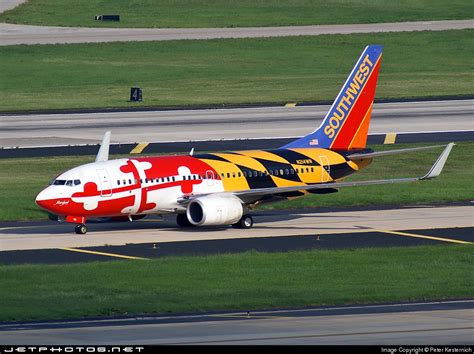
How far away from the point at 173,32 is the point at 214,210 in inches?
3783

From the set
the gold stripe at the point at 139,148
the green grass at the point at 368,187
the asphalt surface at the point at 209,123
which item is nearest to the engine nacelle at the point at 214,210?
the green grass at the point at 368,187

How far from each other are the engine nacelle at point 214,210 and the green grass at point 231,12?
329 feet

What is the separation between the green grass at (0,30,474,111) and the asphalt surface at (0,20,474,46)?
349cm

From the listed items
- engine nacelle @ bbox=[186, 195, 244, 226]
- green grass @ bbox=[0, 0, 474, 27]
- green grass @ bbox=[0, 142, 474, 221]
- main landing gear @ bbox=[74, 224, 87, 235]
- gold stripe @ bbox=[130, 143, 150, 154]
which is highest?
green grass @ bbox=[0, 0, 474, 27]

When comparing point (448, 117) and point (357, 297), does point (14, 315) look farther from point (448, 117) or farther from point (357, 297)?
point (448, 117)

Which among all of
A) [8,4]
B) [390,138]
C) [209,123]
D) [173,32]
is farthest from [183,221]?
[8,4]

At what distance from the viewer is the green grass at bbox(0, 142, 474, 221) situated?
2719 inches

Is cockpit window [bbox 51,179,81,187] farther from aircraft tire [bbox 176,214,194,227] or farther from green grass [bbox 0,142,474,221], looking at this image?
green grass [bbox 0,142,474,221]

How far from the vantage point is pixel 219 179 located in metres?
62.1

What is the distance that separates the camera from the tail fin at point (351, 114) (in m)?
66.9

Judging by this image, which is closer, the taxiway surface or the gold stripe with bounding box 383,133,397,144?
the taxiway surface

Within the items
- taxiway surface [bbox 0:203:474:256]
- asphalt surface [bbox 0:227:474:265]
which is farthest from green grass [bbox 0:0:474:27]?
asphalt surface [bbox 0:227:474:265]

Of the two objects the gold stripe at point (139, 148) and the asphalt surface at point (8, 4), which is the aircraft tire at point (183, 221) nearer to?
the gold stripe at point (139, 148)

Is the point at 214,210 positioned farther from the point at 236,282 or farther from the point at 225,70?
the point at 225,70
